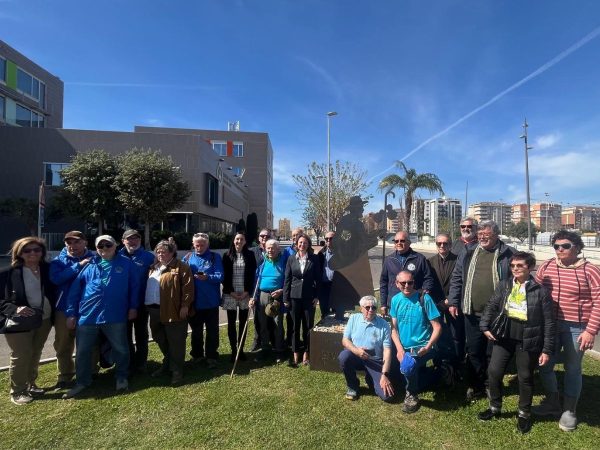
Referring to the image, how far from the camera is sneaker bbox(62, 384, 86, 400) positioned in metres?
4.06

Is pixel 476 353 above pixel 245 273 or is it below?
below

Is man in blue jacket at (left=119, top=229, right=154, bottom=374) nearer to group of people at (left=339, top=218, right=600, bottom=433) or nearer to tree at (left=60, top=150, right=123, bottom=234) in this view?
group of people at (left=339, top=218, right=600, bottom=433)

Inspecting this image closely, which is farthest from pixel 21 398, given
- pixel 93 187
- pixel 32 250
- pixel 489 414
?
pixel 93 187

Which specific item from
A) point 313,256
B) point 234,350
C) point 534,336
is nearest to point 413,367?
point 534,336

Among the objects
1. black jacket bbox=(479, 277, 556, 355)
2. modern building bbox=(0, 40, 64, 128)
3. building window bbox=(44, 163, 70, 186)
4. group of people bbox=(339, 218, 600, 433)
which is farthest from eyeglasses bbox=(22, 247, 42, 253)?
modern building bbox=(0, 40, 64, 128)

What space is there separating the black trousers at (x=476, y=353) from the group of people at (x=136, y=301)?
201cm

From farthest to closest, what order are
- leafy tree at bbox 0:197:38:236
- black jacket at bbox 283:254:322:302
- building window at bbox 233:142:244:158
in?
building window at bbox 233:142:244:158
leafy tree at bbox 0:197:38:236
black jacket at bbox 283:254:322:302

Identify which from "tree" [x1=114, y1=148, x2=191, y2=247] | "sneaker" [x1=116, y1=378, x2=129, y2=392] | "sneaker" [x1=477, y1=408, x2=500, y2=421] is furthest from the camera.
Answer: "tree" [x1=114, y1=148, x2=191, y2=247]

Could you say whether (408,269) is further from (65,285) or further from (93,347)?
(65,285)

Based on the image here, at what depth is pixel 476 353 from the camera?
155 inches

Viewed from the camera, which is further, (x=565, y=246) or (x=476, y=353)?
(x=476, y=353)

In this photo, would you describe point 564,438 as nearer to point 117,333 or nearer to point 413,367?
point 413,367

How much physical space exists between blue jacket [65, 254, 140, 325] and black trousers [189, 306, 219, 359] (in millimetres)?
952

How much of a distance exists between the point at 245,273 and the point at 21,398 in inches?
111
